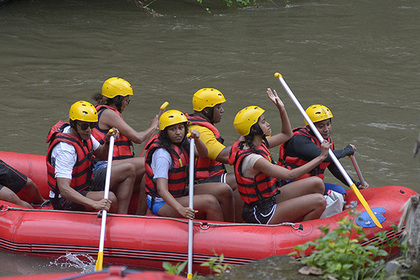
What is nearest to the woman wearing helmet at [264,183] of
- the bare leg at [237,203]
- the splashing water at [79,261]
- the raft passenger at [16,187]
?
the bare leg at [237,203]

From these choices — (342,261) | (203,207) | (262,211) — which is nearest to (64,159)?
(203,207)

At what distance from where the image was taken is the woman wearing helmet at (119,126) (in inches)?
225

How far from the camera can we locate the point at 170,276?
2604 mm

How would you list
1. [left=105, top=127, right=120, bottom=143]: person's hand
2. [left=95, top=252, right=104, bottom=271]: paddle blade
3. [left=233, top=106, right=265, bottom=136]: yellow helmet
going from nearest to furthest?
[left=95, top=252, right=104, bottom=271]: paddle blade → [left=233, top=106, right=265, bottom=136]: yellow helmet → [left=105, top=127, right=120, bottom=143]: person's hand

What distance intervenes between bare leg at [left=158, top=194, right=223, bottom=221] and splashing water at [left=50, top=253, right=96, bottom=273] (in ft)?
2.26

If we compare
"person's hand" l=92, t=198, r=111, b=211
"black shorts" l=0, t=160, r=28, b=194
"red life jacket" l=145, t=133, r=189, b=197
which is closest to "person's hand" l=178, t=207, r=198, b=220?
"red life jacket" l=145, t=133, r=189, b=197

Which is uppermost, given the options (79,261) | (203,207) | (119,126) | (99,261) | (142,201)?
(119,126)

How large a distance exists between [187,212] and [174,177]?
40cm

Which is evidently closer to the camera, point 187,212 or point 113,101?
point 187,212

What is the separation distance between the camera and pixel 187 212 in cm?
493

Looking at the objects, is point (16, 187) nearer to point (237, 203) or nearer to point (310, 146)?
point (237, 203)

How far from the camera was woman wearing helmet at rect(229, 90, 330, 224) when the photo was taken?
16.0 feet

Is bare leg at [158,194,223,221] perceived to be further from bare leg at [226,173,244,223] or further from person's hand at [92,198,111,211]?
person's hand at [92,198,111,211]

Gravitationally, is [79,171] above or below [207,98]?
below
